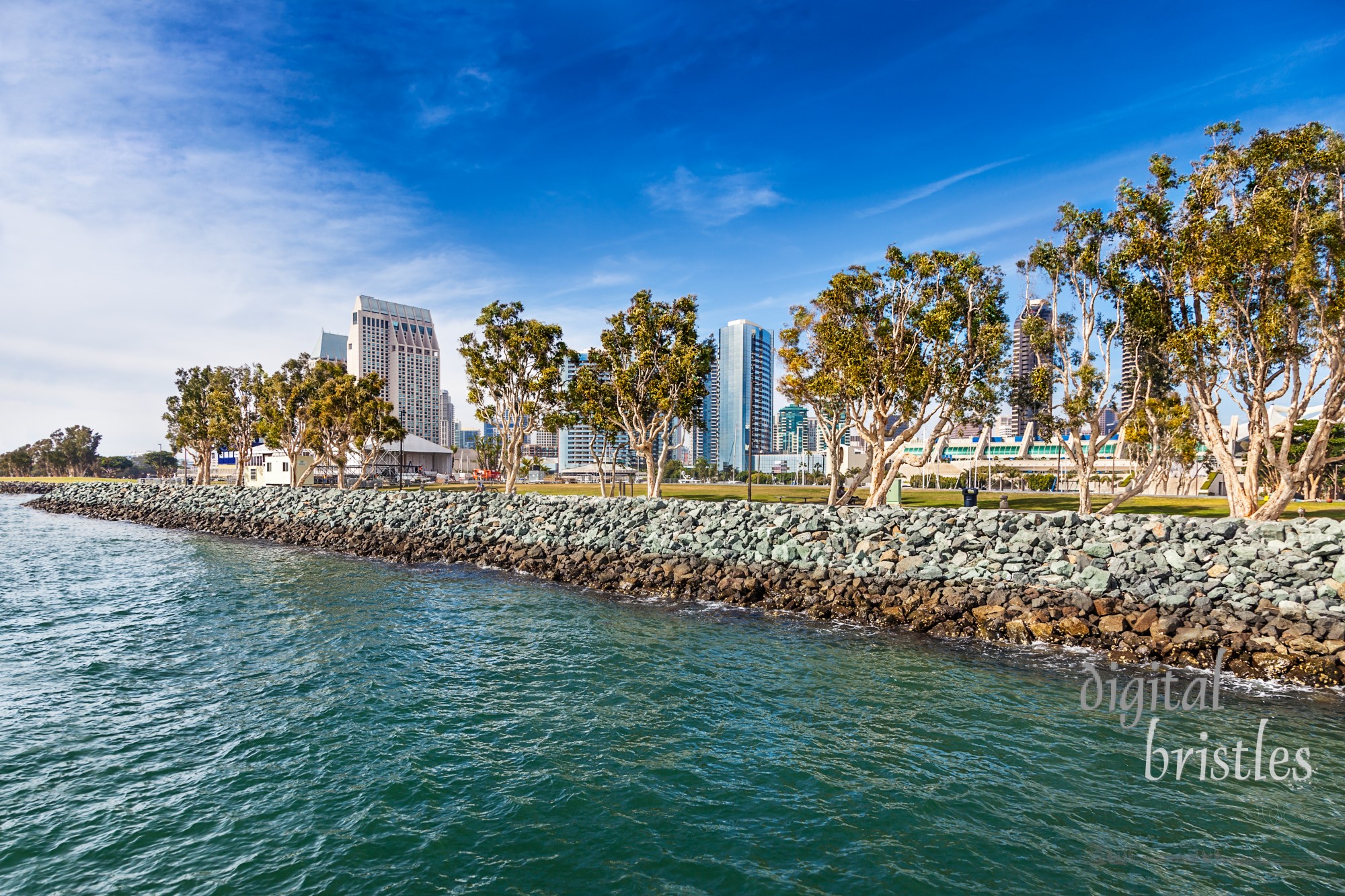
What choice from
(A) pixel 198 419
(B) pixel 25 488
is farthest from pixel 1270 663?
(B) pixel 25 488

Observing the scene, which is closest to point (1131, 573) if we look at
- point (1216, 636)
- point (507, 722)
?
point (1216, 636)

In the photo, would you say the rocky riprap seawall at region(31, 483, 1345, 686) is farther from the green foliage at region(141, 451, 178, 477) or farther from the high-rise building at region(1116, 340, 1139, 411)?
the green foliage at region(141, 451, 178, 477)

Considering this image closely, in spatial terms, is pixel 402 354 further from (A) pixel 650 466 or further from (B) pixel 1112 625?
(B) pixel 1112 625

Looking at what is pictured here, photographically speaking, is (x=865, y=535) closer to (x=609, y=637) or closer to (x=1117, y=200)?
(x=609, y=637)

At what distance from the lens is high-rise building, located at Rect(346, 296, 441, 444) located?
155 m

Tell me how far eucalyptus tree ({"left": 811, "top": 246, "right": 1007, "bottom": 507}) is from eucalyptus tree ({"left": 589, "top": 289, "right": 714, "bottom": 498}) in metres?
8.09

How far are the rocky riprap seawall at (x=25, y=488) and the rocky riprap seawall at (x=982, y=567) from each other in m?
103

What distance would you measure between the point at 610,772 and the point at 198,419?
82.7 metres

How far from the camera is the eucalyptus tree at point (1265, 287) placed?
1855 centimetres

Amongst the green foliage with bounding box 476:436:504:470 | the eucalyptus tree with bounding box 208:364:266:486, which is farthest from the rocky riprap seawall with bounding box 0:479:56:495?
the green foliage with bounding box 476:436:504:470

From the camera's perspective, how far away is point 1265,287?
1984 centimetres

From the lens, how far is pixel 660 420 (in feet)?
123

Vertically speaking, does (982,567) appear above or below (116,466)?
below

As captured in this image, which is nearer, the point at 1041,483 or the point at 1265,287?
the point at 1265,287
